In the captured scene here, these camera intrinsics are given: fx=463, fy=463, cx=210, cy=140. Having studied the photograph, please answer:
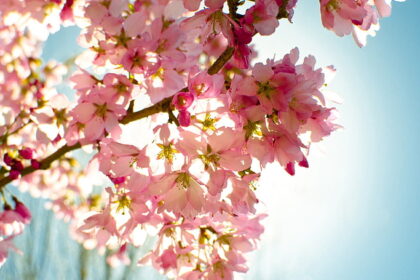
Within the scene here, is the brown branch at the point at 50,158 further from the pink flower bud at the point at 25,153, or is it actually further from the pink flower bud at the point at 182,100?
the pink flower bud at the point at 182,100

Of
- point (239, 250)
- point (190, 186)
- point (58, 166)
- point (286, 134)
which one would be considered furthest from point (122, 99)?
point (58, 166)

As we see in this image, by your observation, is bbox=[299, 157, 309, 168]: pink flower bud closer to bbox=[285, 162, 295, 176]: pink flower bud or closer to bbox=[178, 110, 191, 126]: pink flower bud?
bbox=[285, 162, 295, 176]: pink flower bud

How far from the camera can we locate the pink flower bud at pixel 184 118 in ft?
2.60

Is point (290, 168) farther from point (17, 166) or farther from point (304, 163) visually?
point (17, 166)

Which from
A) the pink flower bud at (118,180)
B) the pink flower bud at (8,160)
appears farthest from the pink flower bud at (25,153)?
the pink flower bud at (118,180)

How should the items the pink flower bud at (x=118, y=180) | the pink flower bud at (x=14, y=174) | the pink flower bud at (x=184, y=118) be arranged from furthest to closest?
1. the pink flower bud at (x=14, y=174)
2. the pink flower bud at (x=118, y=180)
3. the pink flower bud at (x=184, y=118)

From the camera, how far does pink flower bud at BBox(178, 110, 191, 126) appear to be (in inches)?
31.2

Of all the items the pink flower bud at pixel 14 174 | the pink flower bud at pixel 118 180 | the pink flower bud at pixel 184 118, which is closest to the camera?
the pink flower bud at pixel 184 118

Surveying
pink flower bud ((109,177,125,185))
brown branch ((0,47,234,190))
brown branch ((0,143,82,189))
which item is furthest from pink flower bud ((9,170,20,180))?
pink flower bud ((109,177,125,185))

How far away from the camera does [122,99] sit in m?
0.90

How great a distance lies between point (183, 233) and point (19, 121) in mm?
589

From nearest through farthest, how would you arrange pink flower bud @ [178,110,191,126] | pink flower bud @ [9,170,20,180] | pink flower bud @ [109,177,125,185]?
pink flower bud @ [178,110,191,126] → pink flower bud @ [109,177,125,185] → pink flower bud @ [9,170,20,180]

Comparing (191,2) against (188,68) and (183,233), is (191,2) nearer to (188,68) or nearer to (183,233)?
(188,68)

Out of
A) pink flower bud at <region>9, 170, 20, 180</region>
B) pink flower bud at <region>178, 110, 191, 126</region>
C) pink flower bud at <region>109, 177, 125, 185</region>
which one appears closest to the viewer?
pink flower bud at <region>178, 110, 191, 126</region>
